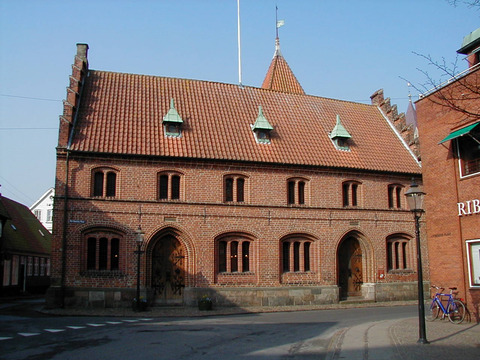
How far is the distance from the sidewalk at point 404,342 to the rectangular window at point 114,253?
40.6 ft

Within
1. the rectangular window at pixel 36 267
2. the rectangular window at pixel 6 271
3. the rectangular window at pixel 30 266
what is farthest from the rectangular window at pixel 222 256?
the rectangular window at pixel 36 267

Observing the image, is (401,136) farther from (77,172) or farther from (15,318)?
(15,318)

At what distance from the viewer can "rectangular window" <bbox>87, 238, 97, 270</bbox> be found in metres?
23.3

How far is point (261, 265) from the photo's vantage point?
25.2 m

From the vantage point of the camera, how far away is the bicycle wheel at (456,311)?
16.0 m

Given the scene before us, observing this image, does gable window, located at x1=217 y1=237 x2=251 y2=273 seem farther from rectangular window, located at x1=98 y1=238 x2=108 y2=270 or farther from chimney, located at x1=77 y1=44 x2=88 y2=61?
chimney, located at x1=77 y1=44 x2=88 y2=61

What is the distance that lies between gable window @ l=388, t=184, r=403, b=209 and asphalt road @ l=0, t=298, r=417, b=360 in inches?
396

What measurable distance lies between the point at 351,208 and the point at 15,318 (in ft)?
57.5

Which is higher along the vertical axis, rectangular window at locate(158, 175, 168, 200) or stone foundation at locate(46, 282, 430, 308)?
rectangular window at locate(158, 175, 168, 200)

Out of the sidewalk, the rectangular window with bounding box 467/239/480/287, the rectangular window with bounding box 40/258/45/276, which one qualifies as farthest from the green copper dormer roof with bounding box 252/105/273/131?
the rectangular window with bounding box 40/258/45/276

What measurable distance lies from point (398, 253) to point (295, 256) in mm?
6686

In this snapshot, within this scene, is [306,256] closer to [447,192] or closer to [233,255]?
[233,255]

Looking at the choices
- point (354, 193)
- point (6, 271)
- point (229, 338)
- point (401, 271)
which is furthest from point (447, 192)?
point (6, 271)

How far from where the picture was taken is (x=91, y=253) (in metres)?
23.4
